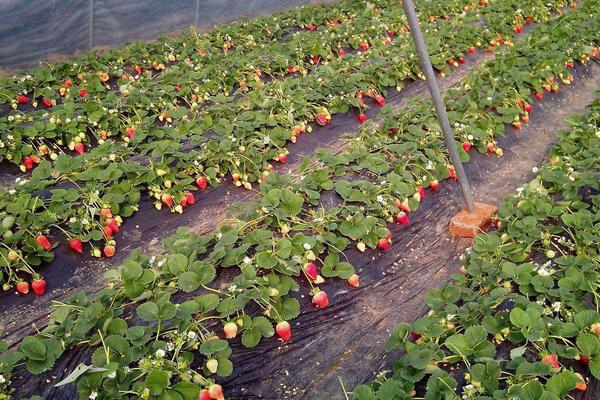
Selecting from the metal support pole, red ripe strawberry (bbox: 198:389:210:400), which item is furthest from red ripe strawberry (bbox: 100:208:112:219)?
the metal support pole

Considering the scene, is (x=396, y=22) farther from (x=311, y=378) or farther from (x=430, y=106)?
(x=311, y=378)

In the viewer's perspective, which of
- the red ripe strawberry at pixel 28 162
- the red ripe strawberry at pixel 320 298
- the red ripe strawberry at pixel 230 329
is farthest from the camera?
the red ripe strawberry at pixel 28 162

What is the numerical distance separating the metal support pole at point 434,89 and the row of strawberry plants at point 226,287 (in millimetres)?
292

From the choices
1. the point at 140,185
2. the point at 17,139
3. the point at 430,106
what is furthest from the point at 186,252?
the point at 430,106

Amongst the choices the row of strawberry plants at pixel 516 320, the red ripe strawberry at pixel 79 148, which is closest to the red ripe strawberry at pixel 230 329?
the row of strawberry plants at pixel 516 320

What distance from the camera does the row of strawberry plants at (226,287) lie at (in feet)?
7.54

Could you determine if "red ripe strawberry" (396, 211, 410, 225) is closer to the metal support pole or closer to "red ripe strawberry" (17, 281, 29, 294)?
the metal support pole

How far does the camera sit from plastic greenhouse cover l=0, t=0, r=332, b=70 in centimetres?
658

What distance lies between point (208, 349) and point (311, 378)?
0.58m

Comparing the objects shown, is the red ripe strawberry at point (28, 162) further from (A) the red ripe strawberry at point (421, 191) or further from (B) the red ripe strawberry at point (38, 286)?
(A) the red ripe strawberry at point (421, 191)

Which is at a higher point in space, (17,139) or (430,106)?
(17,139)

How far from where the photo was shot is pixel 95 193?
362 cm

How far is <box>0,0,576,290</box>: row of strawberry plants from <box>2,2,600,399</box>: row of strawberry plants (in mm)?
582

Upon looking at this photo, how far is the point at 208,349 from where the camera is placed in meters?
2.35
